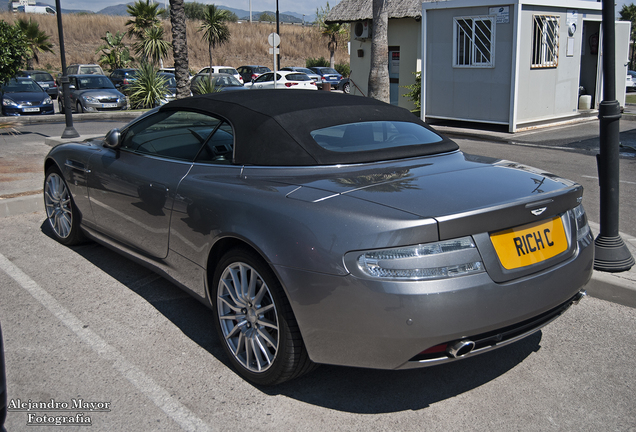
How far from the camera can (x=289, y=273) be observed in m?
2.67

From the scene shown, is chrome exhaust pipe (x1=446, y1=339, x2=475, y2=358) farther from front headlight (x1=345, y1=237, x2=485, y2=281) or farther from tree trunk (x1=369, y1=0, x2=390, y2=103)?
tree trunk (x1=369, y1=0, x2=390, y2=103)

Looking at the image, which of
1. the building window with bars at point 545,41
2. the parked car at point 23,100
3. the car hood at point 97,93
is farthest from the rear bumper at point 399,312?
the car hood at point 97,93

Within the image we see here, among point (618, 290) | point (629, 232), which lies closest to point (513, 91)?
point (629, 232)

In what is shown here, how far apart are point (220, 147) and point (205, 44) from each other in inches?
2243

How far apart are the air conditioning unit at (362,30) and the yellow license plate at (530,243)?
61.8 feet

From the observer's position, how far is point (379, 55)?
1642cm

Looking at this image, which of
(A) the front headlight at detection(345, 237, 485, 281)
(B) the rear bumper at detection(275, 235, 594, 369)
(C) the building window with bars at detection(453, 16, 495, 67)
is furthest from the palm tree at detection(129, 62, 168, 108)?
(A) the front headlight at detection(345, 237, 485, 281)

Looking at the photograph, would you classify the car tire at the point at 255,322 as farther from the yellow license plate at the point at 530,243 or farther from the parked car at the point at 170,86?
the parked car at the point at 170,86

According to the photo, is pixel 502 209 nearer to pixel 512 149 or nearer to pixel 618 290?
pixel 618 290

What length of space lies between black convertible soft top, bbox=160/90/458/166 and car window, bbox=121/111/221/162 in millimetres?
88

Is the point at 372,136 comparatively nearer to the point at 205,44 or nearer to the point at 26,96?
the point at 26,96

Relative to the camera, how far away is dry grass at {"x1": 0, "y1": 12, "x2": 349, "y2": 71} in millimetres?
52469

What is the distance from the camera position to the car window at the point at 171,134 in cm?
385

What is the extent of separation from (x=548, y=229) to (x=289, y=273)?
131 cm
